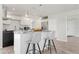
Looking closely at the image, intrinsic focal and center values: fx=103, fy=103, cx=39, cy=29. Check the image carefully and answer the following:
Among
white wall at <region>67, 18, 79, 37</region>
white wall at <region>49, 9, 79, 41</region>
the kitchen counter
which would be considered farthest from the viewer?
white wall at <region>67, 18, 79, 37</region>

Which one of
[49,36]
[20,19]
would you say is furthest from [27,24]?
[49,36]

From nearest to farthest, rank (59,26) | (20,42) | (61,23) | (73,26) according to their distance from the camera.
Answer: (20,42)
(61,23)
(59,26)
(73,26)

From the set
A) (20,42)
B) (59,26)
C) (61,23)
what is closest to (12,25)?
(59,26)

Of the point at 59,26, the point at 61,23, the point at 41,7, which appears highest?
the point at 41,7

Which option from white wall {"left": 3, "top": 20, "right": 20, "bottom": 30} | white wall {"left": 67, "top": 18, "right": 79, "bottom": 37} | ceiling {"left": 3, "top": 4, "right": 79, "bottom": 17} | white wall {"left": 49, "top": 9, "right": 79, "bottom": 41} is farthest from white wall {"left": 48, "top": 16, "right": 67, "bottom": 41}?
white wall {"left": 3, "top": 20, "right": 20, "bottom": 30}

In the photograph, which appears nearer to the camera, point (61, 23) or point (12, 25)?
point (61, 23)

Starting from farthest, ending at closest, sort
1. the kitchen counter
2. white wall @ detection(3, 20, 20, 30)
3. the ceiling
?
1. white wall @ detection(3, 20, 20, 30)
2. the ceiling
3. the kitchen counter

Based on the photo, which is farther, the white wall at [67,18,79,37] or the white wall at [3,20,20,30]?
the white wall at [67,18,79,37]

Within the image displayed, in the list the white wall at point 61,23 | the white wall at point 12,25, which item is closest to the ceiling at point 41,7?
the white wall at point 61,23

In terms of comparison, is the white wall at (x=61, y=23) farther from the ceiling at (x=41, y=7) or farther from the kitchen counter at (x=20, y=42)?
the kitchen counter at (x=20, y=42)

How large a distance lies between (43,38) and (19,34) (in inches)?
57.4

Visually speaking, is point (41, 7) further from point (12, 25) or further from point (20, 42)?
point (12, 25)

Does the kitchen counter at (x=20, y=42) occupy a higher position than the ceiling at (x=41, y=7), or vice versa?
the ceiling at (x=41, y=7)

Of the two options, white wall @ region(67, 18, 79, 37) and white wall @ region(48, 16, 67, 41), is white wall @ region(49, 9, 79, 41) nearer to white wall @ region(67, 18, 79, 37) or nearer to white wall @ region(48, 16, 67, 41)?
white wall @ region(48, 16, 67, 41)
